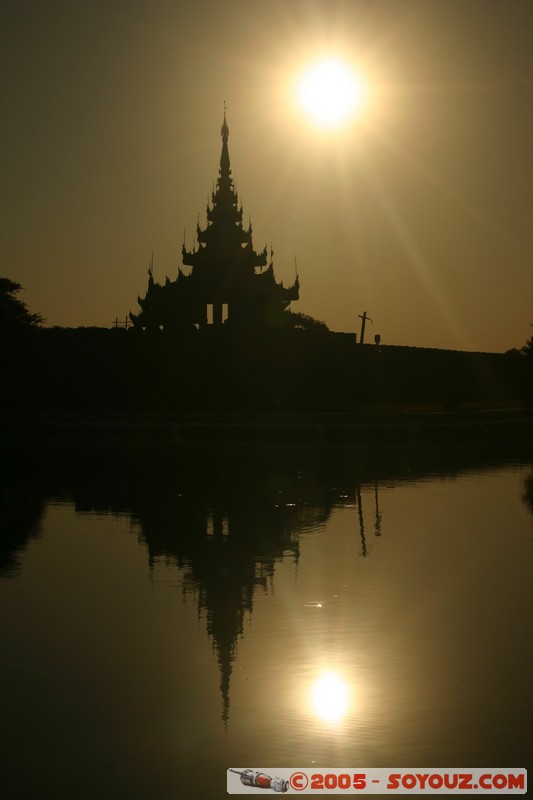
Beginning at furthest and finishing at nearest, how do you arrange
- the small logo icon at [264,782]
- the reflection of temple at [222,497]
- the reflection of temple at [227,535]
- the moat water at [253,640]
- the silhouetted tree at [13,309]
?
the silhouetted tree at [13,309]
the reflection of temple at [222,497]
the reflection of temple at [227,535]
the moat water at [253,640]
the small logo icon at [264,782]

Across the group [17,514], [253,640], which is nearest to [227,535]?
[17,514]

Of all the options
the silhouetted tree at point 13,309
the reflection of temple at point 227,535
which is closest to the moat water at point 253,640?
the reflection of temple at point 227,535

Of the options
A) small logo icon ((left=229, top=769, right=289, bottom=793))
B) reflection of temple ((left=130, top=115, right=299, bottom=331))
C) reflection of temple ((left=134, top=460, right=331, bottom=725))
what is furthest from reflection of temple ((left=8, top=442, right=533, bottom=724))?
reflection of temple ((left=130, top=115, right=299, bottom=331))

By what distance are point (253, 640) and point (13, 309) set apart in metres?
43.1

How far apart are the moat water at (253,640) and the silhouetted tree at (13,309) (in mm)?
29481

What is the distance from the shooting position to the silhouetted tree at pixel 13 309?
4956cm

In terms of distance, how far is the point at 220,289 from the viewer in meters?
59.8

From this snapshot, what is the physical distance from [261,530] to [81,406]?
34017mm

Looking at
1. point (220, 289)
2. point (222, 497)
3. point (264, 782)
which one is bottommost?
point (264, 782)

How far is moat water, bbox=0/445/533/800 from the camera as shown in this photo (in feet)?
23.3

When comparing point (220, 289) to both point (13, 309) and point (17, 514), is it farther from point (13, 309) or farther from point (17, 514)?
point (17, 514)

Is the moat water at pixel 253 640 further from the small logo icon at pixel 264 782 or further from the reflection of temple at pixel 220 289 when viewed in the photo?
A: the reflection of temple at pixel 220 289

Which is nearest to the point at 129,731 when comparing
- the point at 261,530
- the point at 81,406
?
the point at 261,530

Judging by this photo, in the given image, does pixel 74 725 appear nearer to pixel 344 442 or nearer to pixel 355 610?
pixel 355 610
